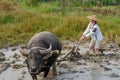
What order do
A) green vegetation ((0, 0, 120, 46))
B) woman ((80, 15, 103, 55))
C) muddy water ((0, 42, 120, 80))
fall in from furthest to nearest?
1. green vegetation ((0, 0, 120, 46))
2. woman ((80, 15, 103, 55))
3. muddy water ((0, 42, 120, 80))

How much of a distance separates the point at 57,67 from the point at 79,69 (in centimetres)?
53

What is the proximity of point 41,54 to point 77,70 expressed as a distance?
1.63 metres

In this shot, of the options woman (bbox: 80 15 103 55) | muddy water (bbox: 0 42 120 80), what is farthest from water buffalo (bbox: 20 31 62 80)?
woman (bbox: 80 15 103 55)

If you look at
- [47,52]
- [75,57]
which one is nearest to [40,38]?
[47,52]

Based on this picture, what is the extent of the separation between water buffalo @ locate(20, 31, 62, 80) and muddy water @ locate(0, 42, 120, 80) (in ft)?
1.51

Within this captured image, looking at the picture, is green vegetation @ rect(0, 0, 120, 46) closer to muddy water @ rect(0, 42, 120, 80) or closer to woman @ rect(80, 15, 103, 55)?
woman @ rect(80, 15, 103, 55)

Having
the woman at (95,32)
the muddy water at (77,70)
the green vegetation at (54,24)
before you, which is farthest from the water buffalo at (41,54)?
the green vegetation at (54,24)

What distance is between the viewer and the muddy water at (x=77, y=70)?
814 cm

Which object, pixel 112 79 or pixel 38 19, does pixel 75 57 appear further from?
pixel 38 19

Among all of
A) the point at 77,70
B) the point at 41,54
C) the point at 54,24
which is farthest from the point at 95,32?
the point at 54,24

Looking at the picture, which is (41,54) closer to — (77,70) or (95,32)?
(77,70)

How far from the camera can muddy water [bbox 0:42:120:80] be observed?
320 inches

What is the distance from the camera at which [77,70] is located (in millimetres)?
8641

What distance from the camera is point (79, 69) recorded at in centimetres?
873
